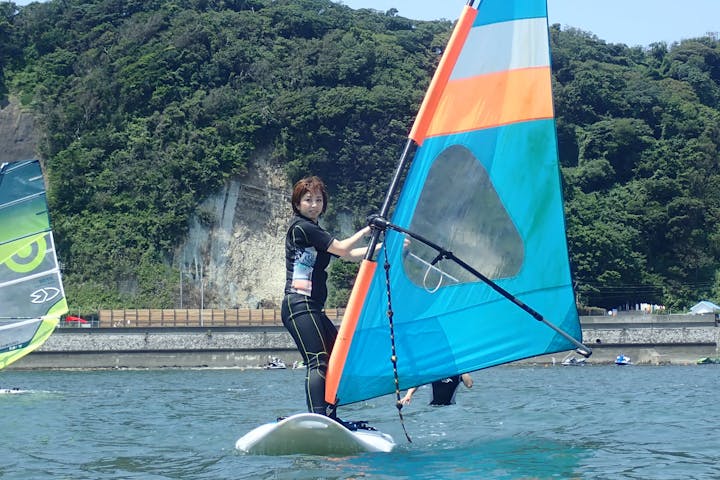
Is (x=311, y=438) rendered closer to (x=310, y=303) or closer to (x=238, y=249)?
(x=310, y=303)

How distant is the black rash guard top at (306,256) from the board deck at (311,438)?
119cm

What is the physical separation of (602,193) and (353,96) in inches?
734

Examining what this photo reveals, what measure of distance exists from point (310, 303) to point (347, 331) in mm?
535

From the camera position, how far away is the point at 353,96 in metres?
73.9

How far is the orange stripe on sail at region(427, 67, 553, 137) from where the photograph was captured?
9961mm

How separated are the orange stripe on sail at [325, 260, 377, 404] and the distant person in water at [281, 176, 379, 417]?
0.14m

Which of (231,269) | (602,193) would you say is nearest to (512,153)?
(231,269)

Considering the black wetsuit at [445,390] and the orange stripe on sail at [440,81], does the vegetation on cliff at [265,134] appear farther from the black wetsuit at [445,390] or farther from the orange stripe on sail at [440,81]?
the orange stripe on sail at [440,81]

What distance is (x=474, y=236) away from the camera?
1019 cm

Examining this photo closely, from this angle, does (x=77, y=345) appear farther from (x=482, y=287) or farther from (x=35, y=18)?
(x=482, y=287)

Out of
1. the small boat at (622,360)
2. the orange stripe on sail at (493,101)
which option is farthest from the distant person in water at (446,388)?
the small boat at (622,360)

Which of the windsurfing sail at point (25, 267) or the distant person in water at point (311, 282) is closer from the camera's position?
the distant person in water at point (311, 282)

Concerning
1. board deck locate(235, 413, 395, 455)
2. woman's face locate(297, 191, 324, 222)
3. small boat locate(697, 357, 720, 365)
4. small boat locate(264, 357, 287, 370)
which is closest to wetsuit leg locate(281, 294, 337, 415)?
board deck locate(235, 413, 395, 455)

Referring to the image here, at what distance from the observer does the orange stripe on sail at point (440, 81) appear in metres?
9.82
